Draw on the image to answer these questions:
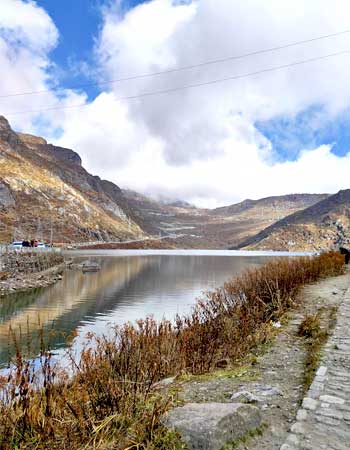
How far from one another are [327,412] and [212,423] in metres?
Result: 1.74

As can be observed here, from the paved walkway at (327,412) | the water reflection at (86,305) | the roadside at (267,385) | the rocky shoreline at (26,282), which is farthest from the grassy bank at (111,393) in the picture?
the rocky shoreline at (26,282)

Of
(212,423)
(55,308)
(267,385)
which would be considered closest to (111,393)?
(212,423)

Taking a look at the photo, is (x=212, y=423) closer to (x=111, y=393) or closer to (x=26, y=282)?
(x=111, y=393)

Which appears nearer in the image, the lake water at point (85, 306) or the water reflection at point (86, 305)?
the lake water at point (85, 306)

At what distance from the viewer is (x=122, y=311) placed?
29.6 m

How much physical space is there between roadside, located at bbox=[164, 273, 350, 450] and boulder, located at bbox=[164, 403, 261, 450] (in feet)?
0.41

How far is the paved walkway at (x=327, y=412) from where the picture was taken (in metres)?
4.50

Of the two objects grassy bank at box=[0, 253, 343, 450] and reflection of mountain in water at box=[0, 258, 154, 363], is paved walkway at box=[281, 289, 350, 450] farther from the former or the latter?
reflection of mountain in water at box=[0, 258, 154, 363]

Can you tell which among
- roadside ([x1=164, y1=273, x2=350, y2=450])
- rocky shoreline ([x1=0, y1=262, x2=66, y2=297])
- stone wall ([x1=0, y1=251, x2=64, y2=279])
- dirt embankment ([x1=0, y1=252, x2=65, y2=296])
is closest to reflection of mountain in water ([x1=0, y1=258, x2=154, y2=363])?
rocky shoreline ([x1=0, y1=262, x2=66, y2=297])

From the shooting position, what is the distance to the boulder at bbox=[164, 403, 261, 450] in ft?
14.6

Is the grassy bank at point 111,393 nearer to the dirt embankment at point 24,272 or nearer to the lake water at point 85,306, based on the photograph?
the lake water at point 85,306

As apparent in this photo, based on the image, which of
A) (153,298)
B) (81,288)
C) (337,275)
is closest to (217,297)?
(337,275)

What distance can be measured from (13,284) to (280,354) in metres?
36.2

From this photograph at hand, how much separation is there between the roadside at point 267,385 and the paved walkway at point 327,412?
15cm
